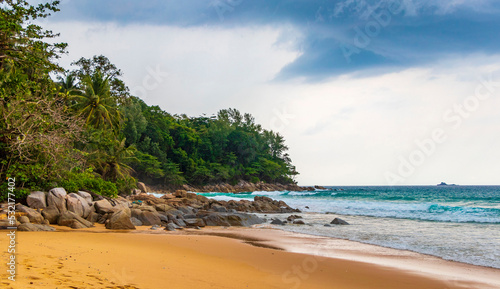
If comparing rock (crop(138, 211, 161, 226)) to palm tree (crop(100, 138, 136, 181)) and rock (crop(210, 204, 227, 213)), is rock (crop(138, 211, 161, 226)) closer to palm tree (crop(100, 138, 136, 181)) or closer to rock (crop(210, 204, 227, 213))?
rock (crop(210, 204, 227, 213))

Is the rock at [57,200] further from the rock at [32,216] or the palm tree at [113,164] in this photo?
the palm tree at [113,164]

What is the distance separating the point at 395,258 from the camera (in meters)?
9.02

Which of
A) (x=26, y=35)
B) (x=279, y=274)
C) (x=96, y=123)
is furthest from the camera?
(x=96, y=123)

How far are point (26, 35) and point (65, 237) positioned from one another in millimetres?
7305

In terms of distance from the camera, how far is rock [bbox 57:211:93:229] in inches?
433

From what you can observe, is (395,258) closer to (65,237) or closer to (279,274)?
(279,274)

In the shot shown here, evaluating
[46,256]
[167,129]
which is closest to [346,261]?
[46,256]

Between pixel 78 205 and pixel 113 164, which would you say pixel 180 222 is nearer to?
pixel 78 205

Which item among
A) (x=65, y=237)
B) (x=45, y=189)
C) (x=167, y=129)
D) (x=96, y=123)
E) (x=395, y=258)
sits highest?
(x=167, y=129)

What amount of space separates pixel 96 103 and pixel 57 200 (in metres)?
16.3

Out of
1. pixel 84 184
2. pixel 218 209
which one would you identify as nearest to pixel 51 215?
pixel 84 184

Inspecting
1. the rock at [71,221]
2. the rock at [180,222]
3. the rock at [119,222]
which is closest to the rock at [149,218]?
the rock at [180,222]

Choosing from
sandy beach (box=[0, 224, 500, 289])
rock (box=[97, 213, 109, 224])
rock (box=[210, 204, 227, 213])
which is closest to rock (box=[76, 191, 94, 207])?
rock (box=[97, 213, 109, 224])

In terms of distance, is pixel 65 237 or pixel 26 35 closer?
pixel 65 237
